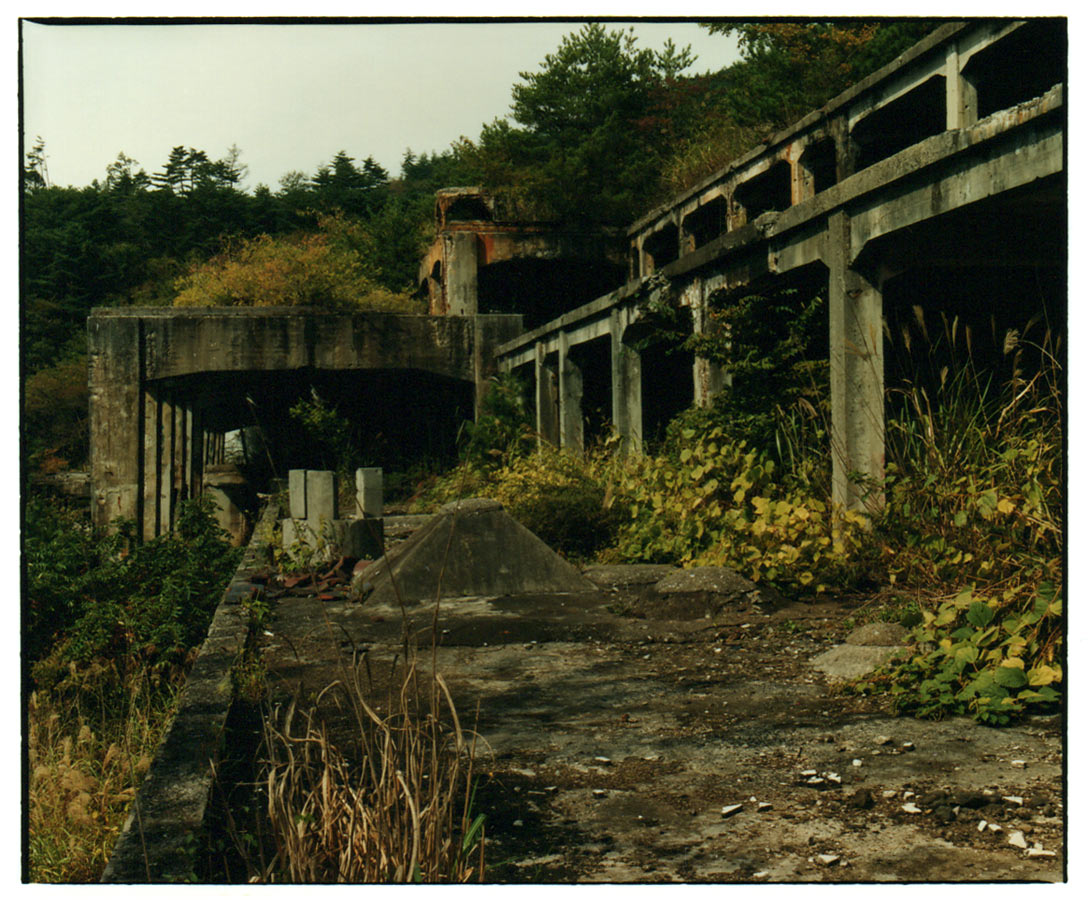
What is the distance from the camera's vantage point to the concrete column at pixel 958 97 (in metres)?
6.90

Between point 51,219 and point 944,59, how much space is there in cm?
662

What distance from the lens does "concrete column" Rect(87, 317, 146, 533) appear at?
15.5 m

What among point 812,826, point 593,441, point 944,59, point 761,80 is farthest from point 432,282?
point 812,826

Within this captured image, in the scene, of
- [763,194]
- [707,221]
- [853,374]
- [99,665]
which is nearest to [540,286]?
[707,221]

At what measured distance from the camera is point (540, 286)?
2298 centimetres

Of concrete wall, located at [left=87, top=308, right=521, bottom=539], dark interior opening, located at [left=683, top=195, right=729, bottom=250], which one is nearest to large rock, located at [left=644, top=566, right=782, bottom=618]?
dark interior opening, located at [left=683, top=195, right=729, bottom=250]

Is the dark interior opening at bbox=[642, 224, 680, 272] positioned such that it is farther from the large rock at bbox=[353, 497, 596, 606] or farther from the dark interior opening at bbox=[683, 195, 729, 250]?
the large rock at bbox=[353, 497, 596, 606]

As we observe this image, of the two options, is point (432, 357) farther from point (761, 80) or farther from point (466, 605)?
point (466, 605)

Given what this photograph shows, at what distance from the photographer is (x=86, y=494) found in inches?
894

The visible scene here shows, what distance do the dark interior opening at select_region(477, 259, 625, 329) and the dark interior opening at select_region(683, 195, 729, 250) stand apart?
386cm

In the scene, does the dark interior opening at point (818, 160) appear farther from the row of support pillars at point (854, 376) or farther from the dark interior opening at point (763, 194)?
the row of support pillars at point (854, 376)

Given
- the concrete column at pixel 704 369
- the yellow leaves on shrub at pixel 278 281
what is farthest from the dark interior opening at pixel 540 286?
the concrete column at pixel 704 369

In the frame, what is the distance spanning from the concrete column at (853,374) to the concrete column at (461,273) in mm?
14648
